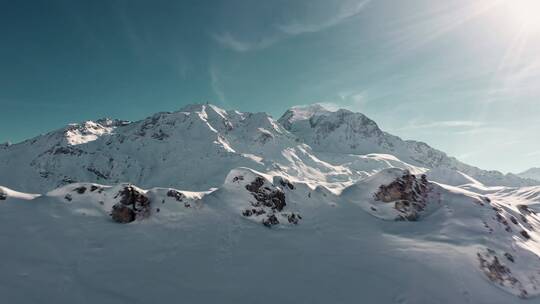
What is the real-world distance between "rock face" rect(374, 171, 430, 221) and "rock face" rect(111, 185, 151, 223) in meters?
23.5

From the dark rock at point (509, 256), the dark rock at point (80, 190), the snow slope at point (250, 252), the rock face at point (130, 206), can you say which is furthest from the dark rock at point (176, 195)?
the dark rock at point (509, 256)

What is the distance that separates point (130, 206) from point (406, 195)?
91.5 feet

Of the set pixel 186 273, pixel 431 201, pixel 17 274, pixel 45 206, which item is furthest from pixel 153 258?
pixel 431 201

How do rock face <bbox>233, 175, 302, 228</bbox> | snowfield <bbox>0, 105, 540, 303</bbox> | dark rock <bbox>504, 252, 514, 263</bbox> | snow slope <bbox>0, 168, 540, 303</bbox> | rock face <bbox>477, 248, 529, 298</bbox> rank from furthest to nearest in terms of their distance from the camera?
rock face <bbox>233, 175, 302, 228</bbox>
dark rock <bbox>504, 252, 514, 263</bbox>
rock face <bbox>477, 248, 529, 298</bbox>
snowfield <bbox>0, 105, 540, 303</bbox>
snow slope <bbox>0, 168, 540, 303</bbox>

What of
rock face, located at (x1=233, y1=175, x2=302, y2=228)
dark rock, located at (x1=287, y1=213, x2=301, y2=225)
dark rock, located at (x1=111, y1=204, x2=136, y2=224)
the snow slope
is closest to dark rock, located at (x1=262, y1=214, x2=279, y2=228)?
rock face, located at (x1=233, y1=175, x2=302, y2=228)

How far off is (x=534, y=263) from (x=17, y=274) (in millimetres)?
37190

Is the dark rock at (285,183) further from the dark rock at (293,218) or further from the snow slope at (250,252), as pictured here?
the dark rock at (293,218)

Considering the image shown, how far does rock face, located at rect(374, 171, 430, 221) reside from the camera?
37000 mm

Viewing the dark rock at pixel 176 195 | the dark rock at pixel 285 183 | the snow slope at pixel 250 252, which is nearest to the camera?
the snow slope at pixel 250 252

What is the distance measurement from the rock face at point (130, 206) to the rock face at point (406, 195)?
23546mm

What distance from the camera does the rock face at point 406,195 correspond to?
3700 cm

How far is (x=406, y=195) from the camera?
3875 cm

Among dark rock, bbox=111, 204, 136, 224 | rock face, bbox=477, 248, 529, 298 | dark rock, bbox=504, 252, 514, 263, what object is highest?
dark rock, bbox=111, 204, 136, 224

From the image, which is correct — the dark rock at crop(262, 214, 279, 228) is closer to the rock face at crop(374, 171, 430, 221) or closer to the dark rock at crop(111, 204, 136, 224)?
the dark rock at crop(111, 204, 136, 224)
